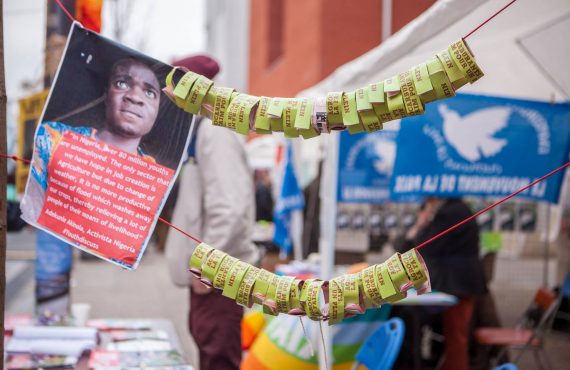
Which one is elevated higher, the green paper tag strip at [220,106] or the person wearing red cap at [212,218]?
the green paper tag strip at [220,106]

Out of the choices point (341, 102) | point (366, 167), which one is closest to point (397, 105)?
point (341, 102)

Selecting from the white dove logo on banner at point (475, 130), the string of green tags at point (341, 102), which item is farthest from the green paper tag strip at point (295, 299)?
the white dove logo on banner at point (475, 130)

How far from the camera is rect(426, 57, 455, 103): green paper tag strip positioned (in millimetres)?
1777

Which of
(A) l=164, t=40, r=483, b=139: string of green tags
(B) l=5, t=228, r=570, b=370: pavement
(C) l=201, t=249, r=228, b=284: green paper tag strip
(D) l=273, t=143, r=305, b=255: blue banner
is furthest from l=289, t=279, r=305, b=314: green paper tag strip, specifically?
(D) l=273, t=143, r=305, b=255: blue banner

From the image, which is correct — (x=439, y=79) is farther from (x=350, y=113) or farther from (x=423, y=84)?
(x=350, y=113)

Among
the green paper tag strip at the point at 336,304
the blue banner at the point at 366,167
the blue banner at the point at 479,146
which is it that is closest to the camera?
the green paper tag strip at the point at 336,304

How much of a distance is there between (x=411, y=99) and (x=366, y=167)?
3821 millimetres

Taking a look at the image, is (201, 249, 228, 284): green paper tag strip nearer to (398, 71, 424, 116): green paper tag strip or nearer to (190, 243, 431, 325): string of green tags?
(190, 243, 431, 325): string of green tags

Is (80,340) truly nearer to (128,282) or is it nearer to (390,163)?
(390,163)

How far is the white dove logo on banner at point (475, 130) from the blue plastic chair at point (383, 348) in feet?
5.18

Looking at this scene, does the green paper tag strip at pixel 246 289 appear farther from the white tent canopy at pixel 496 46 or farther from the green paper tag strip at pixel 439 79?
the white tent canopy at pixel 496 46

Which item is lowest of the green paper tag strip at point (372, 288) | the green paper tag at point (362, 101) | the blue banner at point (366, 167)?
the green paper tag strip at point (372, 288)

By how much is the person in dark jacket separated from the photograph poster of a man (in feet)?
9.92

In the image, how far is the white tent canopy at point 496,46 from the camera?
310cm
